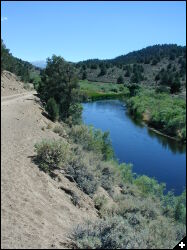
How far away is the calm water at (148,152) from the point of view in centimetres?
3253

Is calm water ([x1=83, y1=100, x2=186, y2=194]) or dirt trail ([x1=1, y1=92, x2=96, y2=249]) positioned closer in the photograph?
dirt trail ([x1=1, y1=92, x2=96, y2=249])

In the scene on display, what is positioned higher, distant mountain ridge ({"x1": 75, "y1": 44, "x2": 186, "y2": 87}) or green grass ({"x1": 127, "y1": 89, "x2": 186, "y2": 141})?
distant mountain ridge ({"x1": 75, "y1": 44, "x2": 186, "y2": 87})

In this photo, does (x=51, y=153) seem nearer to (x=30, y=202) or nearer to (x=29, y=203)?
(x=30, y=202)

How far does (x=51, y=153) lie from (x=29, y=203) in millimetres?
4644

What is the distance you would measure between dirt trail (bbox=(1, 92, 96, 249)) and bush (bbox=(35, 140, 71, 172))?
1.11 feet

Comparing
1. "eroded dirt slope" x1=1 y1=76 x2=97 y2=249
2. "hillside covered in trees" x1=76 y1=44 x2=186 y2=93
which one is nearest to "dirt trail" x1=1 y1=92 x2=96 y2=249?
"eroded dirt slope" x1=1 y1=76 x2=97 y2=249

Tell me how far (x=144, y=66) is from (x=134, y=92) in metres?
48.7

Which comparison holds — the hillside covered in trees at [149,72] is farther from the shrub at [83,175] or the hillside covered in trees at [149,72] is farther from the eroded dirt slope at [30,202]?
the eroded dirt slope at [30,202]

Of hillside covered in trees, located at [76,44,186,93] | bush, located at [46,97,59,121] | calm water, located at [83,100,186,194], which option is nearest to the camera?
bush, located at [46,97,59,121]

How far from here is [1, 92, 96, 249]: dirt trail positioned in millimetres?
7078

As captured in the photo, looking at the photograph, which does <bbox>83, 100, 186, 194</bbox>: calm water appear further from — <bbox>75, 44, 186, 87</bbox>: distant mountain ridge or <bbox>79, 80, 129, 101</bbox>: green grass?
<bbox>75, 44, 186, 87</bbox>: distant mountain ridge

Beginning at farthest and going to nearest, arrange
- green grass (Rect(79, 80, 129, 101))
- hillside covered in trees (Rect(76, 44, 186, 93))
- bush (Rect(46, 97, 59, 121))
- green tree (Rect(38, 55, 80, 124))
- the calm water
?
hillside covered in trees (Rect(76, 44, 186, 93)) < green grass (Rect(79, 80, 129, 101)) < the calm water < green tree (Rect(38, 55, 80, 124)) < bush (Rect(46, 97, 59, 121))

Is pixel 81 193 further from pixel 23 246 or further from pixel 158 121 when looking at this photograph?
pixel 158 121

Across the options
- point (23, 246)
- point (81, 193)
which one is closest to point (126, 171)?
point (81, 193)
